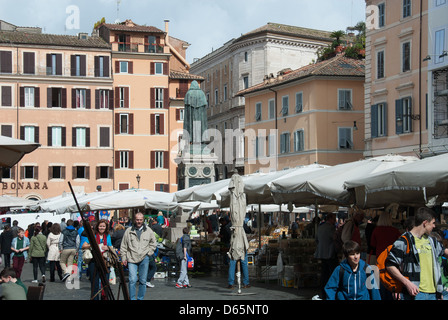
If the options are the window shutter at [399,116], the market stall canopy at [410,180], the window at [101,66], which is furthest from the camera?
the window at [101,66]

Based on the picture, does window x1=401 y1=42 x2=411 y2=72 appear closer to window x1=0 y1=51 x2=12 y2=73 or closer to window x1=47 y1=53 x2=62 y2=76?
window x1=47 y1=53 x2=62 y2=76

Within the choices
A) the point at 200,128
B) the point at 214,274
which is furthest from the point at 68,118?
the point at 214,274

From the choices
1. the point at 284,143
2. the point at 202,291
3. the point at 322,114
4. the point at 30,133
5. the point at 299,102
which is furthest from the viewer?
the point at 30,133

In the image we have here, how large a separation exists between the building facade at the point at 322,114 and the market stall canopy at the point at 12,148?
138ft

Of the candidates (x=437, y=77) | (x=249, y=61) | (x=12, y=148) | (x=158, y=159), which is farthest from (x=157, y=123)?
(x=12, y=148)

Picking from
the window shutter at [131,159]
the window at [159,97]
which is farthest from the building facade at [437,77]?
the window shutter at [131,159]

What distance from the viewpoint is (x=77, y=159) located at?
61.0 metres

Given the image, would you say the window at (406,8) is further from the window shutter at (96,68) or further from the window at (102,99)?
the window shutter at (96,68)

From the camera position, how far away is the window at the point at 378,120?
4047 cm

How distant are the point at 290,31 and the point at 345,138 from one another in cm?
1856

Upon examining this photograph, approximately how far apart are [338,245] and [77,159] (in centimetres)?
4833

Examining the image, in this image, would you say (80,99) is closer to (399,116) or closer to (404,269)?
(399,116)

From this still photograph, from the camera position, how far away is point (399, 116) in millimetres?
38688

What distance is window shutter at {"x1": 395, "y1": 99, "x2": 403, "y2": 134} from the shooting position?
127 ft
